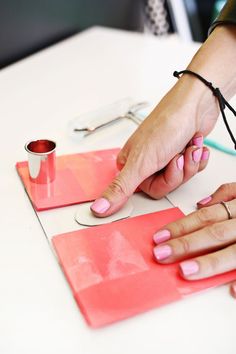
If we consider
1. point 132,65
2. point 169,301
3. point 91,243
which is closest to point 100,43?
point 132,65

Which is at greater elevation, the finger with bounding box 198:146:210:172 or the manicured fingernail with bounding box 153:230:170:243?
the finger with bounding box 198:146:210:172

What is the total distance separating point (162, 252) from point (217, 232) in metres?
0.09

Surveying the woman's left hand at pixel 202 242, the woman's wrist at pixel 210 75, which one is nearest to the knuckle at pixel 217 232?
the woman's left hand at pixel 202 242

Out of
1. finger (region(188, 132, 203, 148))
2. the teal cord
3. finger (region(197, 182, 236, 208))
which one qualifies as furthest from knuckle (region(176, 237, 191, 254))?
the teal cord

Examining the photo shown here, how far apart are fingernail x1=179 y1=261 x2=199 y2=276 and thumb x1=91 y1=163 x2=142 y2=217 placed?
161 mm

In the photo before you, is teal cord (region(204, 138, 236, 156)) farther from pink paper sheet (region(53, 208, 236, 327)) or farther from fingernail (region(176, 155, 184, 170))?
pink paper sheet (region(53, 208, 236, 327))

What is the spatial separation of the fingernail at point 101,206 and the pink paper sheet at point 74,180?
1.8 inches

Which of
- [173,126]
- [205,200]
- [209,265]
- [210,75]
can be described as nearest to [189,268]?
[209,265]

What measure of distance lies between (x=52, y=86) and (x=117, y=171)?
0.44 meters

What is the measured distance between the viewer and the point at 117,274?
590 mm

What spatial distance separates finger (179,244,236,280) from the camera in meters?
0.58

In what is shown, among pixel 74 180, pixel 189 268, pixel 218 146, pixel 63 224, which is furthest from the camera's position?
pixel 218 146

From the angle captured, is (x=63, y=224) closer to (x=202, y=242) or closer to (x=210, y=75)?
(x=202, y=242)

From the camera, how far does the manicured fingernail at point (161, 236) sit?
646 millimetres
